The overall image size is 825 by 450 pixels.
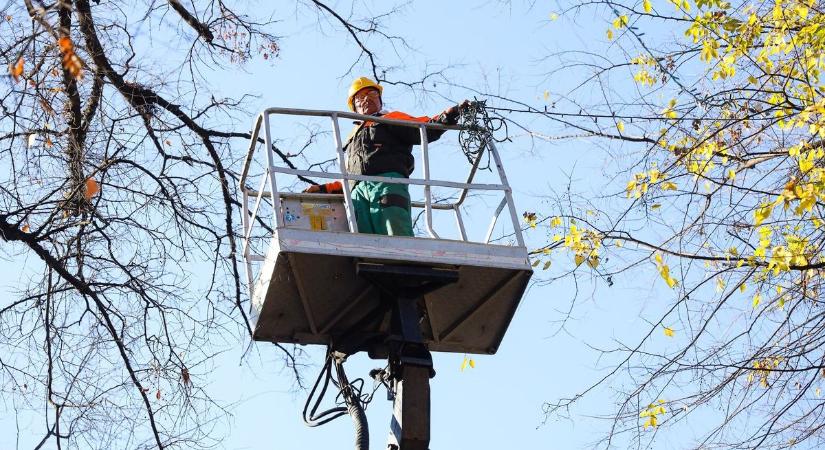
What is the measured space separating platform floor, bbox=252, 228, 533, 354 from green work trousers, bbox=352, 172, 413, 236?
43 cm

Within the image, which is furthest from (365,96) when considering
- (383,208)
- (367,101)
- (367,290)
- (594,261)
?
(594,261)

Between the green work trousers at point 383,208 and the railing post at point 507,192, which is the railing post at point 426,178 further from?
the railing post at point 507,192

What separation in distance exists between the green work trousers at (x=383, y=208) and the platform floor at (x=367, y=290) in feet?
1.42

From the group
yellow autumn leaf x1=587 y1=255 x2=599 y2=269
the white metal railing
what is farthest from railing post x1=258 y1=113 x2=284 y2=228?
yellow autumn leaf x1=587 y1=255 x2=599 y2=269

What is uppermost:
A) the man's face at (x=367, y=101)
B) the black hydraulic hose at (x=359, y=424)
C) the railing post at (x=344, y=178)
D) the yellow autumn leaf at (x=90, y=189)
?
the man's face at (x=367, y=101)

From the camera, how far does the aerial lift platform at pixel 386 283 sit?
31.1 feet

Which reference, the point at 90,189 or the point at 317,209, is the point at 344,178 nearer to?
the point at 317,209

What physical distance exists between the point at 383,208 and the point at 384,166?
38 centimetres

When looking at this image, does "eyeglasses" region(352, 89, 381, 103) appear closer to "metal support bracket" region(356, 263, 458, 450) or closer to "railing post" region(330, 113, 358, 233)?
"railing post" region(330, 113, 358, 233)

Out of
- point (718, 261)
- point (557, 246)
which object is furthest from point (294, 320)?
point (718, 261)

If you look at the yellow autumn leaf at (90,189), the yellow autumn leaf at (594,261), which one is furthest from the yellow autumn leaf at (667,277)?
the yellow autumn leaf at (90,189)

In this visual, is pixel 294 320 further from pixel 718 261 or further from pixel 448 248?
pixel 718 261

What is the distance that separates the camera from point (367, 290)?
995cm

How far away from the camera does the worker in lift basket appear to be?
10.1 meters
